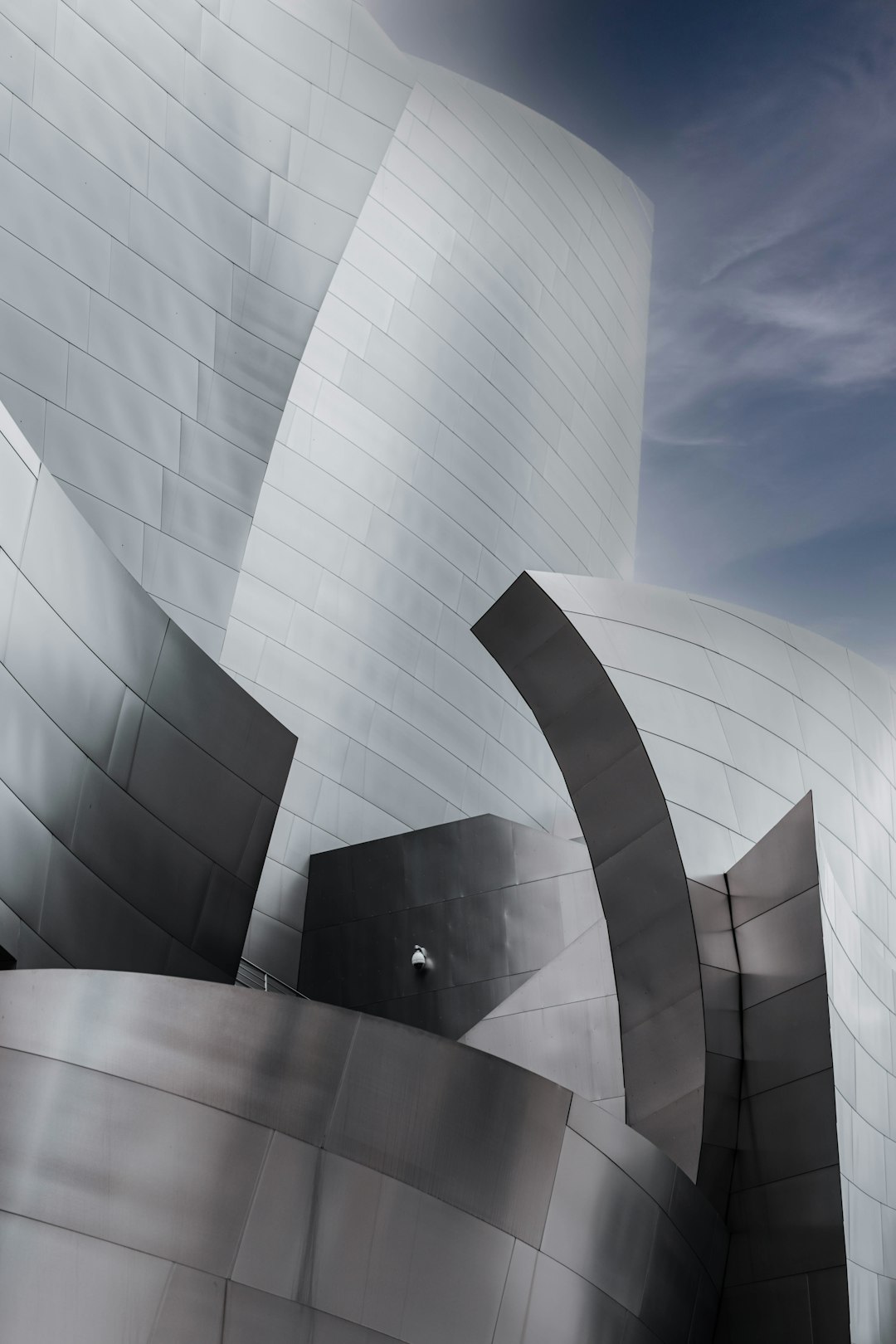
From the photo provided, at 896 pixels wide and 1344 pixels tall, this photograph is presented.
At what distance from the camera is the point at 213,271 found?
20.3 m

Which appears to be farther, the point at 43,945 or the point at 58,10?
the point at 58,10

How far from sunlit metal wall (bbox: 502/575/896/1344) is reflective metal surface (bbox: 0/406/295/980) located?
364 cm

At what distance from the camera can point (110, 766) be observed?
37.5 ft

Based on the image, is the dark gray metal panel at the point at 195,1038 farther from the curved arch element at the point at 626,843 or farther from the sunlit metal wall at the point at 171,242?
the sunlit metal wall at the point at 171,242

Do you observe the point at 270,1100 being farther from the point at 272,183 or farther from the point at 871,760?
the point at 272,183

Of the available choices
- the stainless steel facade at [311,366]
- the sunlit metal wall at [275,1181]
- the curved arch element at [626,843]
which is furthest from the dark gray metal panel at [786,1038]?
the stainless steel facade at [311,366]

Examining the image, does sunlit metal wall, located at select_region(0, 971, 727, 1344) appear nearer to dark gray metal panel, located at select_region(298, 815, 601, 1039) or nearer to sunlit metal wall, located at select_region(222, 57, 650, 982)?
dark gray metal panel, located at select_region(298, 815, 601, 1039)

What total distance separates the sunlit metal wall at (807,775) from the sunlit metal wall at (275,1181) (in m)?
2.75

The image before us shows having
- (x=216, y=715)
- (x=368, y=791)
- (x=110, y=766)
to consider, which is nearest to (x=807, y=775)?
(x=216, y=715)

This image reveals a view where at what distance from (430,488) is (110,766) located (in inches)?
528

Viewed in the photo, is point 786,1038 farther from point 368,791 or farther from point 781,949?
point 368,791

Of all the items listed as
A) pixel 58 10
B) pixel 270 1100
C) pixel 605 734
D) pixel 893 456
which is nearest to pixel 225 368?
pixel 58 10

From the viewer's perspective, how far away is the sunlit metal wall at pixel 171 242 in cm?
1691

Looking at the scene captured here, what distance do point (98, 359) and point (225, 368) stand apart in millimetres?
3110
